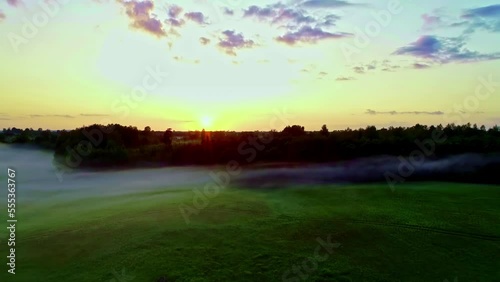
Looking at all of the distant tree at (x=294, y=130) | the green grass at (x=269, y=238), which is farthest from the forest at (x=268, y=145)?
the green grass at (x=269, y=238)

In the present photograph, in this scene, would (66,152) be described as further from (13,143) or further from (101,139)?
(13,143)

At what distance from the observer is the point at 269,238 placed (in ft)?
57.9

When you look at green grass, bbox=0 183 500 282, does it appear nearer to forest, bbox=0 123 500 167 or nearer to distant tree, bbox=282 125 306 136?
forest, bbox=0 123 500 167

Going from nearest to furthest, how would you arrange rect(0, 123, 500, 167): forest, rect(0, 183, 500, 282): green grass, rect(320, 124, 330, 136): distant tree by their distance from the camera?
rect(0, 183, 500, 282): green grass, rect(0, 123, 500, 167): forest, rect(320, 124, 330, 136): distant tree

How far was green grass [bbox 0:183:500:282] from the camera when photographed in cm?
1497

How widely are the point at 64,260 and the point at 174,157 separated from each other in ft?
96.1

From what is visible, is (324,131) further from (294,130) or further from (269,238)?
(269,238)

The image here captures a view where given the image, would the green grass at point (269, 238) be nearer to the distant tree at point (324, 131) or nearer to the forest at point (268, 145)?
the forest at point (268, 145)

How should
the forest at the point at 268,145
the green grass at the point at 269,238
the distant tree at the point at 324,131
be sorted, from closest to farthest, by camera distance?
1. the green grass at the point at 269,238
2. the forest at the point at 268,145
3. the distant tree at the point at 324,131

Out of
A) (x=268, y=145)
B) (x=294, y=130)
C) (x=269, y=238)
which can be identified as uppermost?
(x=294, y=130)

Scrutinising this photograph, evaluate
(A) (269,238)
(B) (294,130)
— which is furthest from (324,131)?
(A) (269,238)

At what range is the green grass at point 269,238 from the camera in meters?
15.0

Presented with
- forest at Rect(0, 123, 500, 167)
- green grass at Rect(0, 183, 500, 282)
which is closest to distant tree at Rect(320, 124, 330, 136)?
forest at Rect(0, 123, 500, 167)

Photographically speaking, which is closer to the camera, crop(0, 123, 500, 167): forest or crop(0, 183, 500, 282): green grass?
crop(0, 183, 500, 282): green grass
